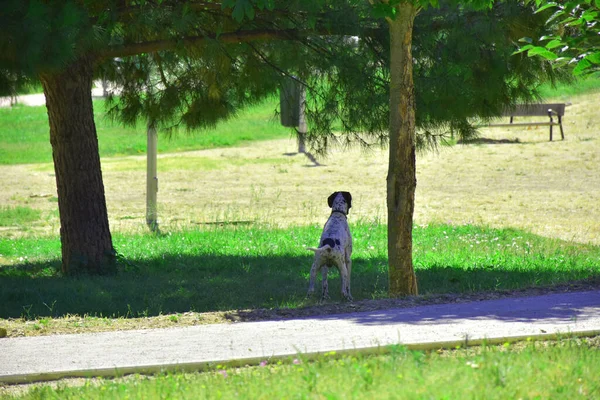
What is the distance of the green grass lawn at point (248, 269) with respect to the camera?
30.6 ft

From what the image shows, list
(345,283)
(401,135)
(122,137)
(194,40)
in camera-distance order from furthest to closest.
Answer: (122,137) → (194,40) → (345,283) → (401,135)

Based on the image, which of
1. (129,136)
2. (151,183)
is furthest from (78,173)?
(129,136)

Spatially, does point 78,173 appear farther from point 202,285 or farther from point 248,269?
point 248,269

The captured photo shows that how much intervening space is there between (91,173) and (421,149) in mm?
3956

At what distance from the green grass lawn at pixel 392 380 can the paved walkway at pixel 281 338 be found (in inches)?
11.3

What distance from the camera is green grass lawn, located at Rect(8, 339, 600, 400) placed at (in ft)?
14.7

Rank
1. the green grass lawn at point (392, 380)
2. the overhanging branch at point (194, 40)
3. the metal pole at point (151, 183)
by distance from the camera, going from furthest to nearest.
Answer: the metal pole at point (151, 183) → the overhanging branch at point (194, 40) → the green grass lawn at point (392, 380)

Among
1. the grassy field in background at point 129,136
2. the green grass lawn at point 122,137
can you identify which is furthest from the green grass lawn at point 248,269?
the green grass lawn at point 122,137

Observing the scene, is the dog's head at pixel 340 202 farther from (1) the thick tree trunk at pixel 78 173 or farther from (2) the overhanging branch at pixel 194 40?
(1) the thick tree trunk at pixel 78 173

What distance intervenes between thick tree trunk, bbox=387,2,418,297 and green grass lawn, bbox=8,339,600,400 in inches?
120

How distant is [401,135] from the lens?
8328mm

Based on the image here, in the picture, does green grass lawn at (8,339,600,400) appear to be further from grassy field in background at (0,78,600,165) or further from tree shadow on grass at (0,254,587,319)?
grassy field in background at (0,78,600,165)

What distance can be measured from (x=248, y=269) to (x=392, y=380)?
670 cm

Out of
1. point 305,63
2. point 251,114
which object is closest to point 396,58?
point 305,63
